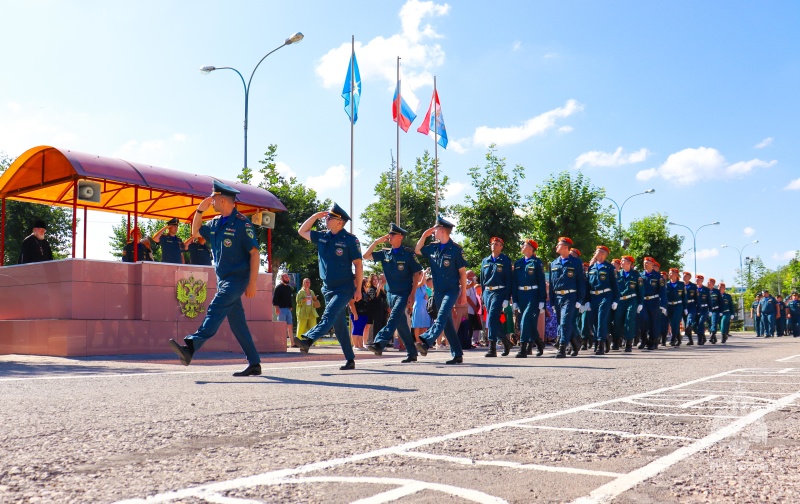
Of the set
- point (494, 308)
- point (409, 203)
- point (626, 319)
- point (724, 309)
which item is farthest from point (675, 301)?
point (409, 203)

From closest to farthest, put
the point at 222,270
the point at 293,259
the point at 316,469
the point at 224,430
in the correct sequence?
the point at 316,469, the point at 224,430, the point at 222,270, the point at 293,259

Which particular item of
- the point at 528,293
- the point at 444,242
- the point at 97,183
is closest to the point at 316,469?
the point at 444,242

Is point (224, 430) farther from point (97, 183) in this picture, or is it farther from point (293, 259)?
point (293, 259)

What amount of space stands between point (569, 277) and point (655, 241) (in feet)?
172

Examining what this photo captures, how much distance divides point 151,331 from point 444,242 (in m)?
5.87

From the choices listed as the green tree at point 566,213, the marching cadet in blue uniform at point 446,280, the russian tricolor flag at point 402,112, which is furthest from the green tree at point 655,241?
the marching cadet in blue uniform at point 446,280

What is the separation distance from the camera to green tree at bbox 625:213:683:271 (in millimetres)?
63406

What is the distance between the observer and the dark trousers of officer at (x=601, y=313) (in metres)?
15.3

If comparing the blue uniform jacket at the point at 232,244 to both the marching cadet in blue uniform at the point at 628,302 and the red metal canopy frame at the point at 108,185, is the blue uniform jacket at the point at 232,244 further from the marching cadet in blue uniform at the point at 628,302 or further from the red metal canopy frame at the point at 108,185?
the marching cadet in blue uniform at the point at 628,302

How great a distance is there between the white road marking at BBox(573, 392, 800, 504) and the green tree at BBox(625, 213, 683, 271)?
60020 millimetres

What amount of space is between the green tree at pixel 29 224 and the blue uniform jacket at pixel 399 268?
24.3 metres

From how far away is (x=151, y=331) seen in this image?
14.0 meters

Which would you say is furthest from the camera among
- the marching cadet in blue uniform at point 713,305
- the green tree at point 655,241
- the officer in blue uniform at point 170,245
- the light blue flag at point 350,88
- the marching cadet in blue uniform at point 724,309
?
the green tree at point 655,241

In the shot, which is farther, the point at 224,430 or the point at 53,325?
Result: the point at 53,325
